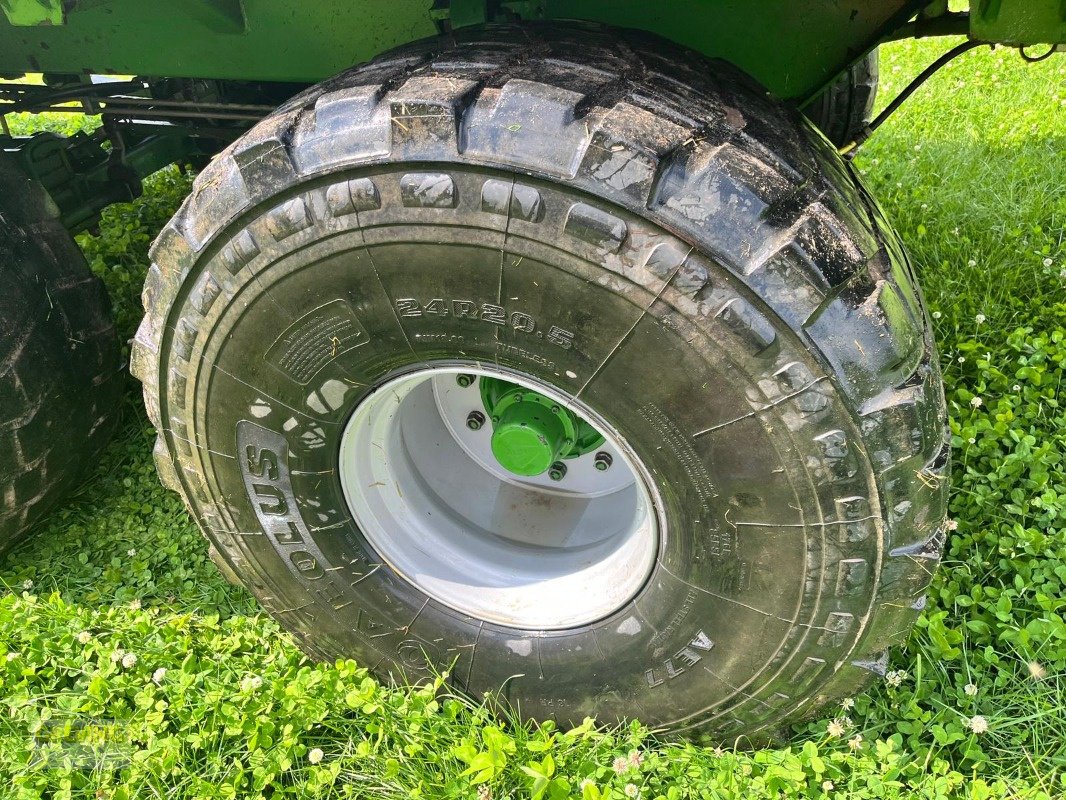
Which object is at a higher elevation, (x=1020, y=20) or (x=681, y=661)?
(x=1020, y=20)

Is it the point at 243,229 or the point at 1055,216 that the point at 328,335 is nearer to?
the point at 243,229

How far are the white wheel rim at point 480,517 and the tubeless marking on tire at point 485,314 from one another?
0.70ft

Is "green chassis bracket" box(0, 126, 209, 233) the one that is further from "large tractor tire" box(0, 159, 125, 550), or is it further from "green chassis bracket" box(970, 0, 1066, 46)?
"green chassis bracket" box(970, 0, 1066, 46)

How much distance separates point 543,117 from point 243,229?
63 centimetres

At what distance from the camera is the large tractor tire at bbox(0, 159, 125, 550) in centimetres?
218

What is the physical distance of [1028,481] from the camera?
2352mm

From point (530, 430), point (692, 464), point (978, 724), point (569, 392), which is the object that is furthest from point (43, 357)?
point (978, 724)

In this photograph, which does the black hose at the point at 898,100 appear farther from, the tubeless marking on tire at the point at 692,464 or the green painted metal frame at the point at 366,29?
the tubeless marking on tire at the point at 692,464

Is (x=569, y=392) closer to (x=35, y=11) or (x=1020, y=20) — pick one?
(x=1020, y=20)

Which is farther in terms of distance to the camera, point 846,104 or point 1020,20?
point 846,104

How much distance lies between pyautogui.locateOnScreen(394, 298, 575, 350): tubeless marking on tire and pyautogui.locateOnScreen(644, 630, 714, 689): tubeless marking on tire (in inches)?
28.1

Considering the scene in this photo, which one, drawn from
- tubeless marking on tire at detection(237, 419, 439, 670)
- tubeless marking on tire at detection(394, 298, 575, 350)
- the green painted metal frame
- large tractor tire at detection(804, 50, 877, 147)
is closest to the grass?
tubeless marking on tire at detection(237, 419, 439, 670)

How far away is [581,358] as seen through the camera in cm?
155

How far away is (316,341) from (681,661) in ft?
3.40
